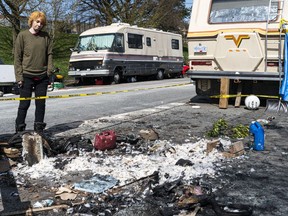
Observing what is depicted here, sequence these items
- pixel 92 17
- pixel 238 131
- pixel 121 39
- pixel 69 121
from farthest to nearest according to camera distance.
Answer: pixel 92 17 → pixel 121 39 → pixel 69 121 → pixel 238 131

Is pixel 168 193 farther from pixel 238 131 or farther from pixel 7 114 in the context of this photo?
pixel 7 114

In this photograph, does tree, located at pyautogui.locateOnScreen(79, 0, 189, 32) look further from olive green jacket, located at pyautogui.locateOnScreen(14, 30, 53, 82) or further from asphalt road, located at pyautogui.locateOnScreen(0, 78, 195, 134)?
olive green jacket, located at pyautogui.locateOnScreen(14, 30, 53, 82)

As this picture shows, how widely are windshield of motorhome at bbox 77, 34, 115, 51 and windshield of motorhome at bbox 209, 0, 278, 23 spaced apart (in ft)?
36.2

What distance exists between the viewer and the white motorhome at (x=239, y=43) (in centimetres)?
893

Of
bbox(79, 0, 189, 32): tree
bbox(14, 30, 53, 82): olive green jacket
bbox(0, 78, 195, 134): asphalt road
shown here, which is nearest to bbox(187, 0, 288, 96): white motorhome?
bbox(0, 78, 195, 134): asphalt road

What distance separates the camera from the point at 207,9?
990 cm

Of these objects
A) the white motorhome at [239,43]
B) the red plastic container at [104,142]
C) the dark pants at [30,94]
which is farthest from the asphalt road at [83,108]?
the red plastic container at [104,142]

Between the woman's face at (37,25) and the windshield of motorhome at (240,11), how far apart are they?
17.2 ft

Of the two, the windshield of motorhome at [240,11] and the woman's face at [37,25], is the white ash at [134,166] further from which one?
the windshield of motorhome at [240,11]

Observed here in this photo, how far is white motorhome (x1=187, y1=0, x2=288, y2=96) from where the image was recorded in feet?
29.3

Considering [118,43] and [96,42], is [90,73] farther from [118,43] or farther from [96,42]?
[118,43]

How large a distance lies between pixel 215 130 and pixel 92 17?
3186 centimetres

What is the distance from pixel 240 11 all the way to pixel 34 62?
5637 millimetres

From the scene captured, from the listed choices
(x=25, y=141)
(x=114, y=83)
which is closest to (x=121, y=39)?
(x=114, y=83)
